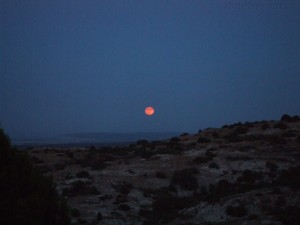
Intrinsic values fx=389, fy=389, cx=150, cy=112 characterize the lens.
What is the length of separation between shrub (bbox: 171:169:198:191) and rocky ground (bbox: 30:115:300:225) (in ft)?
0.26

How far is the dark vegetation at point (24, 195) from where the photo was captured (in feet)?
30.7

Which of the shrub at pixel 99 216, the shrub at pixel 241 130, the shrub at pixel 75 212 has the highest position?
the shrub at pixel 241 130

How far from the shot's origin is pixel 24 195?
391 inches

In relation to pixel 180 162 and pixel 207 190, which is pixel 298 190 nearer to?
pixel 207 190

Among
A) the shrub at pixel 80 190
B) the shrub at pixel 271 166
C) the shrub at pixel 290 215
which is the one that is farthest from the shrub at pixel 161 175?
the shrub at pixel 290 215

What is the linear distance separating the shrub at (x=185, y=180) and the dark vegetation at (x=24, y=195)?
66.8 ft

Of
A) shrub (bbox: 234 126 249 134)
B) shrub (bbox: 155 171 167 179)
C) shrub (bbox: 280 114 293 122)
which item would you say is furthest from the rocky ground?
shrub (bbox: 280 114 293 122)

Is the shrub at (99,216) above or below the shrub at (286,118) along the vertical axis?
below

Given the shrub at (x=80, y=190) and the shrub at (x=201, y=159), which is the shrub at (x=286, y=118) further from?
the shrub at (x=80, y=190)

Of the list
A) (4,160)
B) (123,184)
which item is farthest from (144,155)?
(4,160)

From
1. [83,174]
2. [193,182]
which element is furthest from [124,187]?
[193,182]

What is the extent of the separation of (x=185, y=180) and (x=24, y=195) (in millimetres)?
21638

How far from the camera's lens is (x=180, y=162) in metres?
37.2

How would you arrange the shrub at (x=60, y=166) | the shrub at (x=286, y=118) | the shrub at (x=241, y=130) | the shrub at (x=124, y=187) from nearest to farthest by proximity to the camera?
the shrub at (x=124, y=187)
the shrub at (x=60, y=166)
the shrub at (x=241, y=130)
the shrub at (x=286, y=118)
